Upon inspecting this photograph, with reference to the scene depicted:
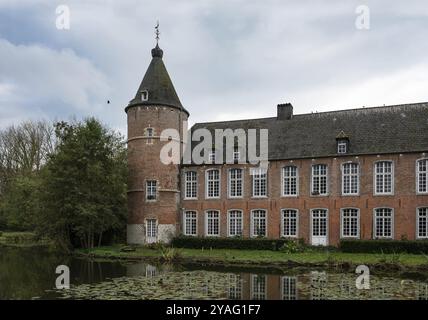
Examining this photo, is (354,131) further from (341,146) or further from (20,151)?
(20,151)

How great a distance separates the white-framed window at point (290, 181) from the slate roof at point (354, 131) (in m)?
0.76

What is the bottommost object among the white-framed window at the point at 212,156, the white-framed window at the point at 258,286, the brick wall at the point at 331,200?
the white-framed window at the point at 258,286

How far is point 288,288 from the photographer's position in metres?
14.6

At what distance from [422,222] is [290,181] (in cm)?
720

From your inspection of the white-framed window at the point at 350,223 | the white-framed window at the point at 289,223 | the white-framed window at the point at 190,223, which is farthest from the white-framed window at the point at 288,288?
the white-framed window at the point at 190,223

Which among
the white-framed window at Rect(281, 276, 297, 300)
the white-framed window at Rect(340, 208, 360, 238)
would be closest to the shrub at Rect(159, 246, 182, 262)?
the white-framed window at Rect(281, 276, 297, 300)

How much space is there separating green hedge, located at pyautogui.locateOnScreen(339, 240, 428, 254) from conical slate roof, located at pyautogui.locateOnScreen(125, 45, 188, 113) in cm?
1316

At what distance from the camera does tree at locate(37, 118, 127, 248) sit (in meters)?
26.7

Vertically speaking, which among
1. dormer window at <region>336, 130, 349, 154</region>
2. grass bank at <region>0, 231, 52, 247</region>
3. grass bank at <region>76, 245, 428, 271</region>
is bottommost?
grass bank at <region>0, 231, 52, 247</region>

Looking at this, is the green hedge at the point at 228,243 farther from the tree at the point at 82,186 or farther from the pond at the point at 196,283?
the pond at the point at 196,283

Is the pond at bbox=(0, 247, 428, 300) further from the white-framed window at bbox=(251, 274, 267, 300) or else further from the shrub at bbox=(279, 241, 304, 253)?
the shrub at bbox=(279, 241, 304, 253)

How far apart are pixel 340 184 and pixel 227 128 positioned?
834 centimetres

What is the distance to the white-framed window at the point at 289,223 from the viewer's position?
27.3 meters
